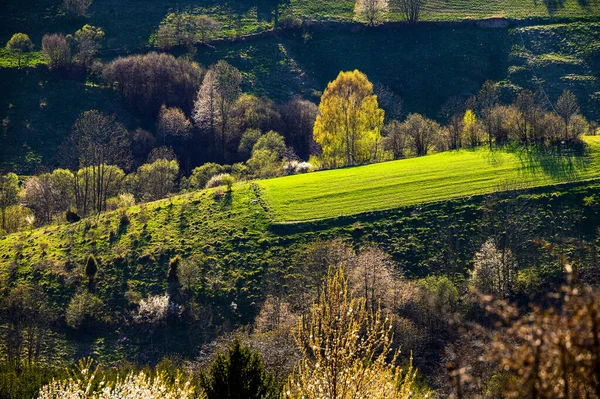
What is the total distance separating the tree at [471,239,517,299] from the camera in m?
55.8

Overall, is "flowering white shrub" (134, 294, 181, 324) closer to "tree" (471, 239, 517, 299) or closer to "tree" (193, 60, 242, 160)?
"tree" (471, 239, 517, 299)

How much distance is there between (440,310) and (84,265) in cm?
3460

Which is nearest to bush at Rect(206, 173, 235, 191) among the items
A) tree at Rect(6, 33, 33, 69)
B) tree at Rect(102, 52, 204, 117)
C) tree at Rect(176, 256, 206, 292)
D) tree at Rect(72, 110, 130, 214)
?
tree at Rect(72, 110, 130, 214)

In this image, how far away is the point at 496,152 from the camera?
257ft

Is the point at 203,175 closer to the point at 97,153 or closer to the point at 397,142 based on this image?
the point at 97,153

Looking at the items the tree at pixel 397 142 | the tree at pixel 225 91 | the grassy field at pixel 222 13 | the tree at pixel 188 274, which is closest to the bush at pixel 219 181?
the tree at pixel 188 274

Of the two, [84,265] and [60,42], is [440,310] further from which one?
[60,42]

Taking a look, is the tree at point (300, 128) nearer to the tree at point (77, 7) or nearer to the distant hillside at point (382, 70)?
the distant hillside at point (382, 70)

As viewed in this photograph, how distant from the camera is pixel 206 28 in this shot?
442ft

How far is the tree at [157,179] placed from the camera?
8812 cm

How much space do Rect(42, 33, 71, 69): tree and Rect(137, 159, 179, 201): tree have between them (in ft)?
142

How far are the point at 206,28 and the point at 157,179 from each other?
5520 centimetres

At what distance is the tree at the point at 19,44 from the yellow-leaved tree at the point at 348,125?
64280 mm

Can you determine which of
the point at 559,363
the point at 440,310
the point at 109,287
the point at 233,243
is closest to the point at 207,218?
the point at 233,243
